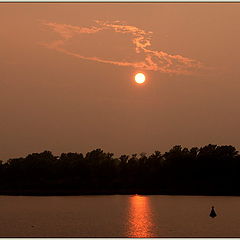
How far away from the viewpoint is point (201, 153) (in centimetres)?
17800

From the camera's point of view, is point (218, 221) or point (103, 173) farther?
point (103, 173)

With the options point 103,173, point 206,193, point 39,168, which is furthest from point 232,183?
point 39,168

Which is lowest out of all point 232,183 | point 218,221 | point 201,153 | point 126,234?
point 126,234

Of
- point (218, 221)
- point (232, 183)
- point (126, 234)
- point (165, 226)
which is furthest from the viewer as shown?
point (232, 183)

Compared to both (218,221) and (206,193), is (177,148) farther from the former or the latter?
(218,221)

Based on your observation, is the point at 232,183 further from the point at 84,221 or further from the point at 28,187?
the point at 84,221

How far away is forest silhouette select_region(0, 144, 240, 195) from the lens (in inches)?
6683

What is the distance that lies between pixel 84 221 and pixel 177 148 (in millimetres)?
105891

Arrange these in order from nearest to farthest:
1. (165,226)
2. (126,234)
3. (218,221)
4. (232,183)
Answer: (126,234) < (165,226) < (218,221) < (232,183)

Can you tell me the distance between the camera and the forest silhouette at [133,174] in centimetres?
16975

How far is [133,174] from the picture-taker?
182m

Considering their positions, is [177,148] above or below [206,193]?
above

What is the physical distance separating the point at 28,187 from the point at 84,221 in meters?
107

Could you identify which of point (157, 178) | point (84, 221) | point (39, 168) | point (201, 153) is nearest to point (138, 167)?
point (157, 178)
